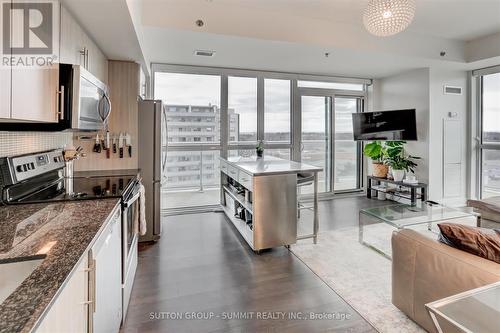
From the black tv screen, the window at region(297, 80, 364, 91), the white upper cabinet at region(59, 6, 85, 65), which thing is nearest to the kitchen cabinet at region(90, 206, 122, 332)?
the white upper cabinet at region(59, 6, 85, 65)

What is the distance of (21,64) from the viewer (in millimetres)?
1272

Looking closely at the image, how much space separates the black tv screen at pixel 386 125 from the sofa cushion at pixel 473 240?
3.65m

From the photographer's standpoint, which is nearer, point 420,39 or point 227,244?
point 227,244

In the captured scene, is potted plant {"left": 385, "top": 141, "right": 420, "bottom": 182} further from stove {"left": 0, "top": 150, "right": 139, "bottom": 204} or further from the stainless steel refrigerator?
stove {"left": 0, "top": 150, "right": 139, "bottom": 204}

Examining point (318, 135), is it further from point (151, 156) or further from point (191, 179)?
point (151, 156)

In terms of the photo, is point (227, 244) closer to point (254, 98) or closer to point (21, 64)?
point (21, 64)

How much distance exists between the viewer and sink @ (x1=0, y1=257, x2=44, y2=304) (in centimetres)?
94

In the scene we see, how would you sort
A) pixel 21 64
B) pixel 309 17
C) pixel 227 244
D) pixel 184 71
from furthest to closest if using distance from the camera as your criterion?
1. pixel 184 71
2. pixel 309 17
3. pixel 227 244
4. pixel 21 64

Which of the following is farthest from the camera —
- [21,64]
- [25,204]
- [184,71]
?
[184,71]

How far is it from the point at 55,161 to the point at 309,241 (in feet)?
9.10

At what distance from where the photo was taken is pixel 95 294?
118 centimetres

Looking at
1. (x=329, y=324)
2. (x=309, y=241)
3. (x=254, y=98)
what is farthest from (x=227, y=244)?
(x=254, y=98)

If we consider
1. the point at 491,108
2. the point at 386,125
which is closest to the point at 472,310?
the point at 386,125

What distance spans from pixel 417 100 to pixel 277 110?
261 centimetres
